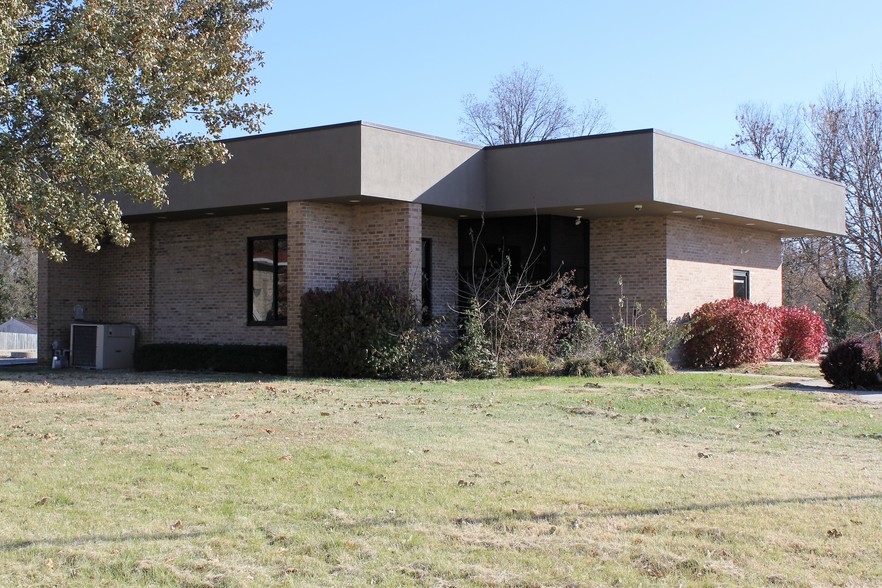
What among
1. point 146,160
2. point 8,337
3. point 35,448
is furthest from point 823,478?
point 8,337

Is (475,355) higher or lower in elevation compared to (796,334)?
lower

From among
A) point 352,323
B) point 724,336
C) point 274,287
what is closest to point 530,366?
point 352,323

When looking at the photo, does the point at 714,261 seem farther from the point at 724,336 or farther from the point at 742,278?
the point at 724,336

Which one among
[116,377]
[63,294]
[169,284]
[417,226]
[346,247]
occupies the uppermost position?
[417,226]

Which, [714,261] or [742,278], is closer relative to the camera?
[714,261]

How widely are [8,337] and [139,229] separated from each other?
1801cm

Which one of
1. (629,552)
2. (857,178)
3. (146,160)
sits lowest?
(629,552)

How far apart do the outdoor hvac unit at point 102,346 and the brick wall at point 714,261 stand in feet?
40.1

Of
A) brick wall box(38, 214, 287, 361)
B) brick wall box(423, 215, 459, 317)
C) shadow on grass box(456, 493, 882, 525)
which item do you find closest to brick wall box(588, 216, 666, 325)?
brick wall box(423, 215, 459, 317)

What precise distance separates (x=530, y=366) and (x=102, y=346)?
9.97m

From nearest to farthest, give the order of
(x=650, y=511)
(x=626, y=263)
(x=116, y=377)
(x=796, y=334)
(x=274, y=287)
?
(x=650, y=511)
(x=116, y=377)
(x=274, y=287)
(x=626, y=263)
(x=796, y=334)

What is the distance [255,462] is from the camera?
8.39 m

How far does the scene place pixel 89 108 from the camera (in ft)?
41.1

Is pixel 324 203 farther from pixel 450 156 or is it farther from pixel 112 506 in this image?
pixel 112 506
